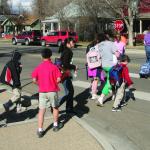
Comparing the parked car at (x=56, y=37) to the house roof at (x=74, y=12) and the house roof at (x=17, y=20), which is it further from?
the house roof at (x=17, y=20)

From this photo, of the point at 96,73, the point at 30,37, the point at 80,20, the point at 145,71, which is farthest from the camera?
the point at 80,20

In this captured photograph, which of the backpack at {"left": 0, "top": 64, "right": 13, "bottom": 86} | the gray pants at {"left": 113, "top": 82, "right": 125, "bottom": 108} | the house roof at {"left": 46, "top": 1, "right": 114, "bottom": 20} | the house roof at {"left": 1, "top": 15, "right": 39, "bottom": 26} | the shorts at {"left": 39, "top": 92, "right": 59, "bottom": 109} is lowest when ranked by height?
the gray pants at {"left": 113, "top": 82, "right": 125, "bottom": 108}

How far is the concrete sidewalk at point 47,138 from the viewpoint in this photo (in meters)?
7.23

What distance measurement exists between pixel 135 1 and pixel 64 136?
1461 inches

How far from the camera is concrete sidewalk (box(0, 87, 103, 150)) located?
7234 millimetres

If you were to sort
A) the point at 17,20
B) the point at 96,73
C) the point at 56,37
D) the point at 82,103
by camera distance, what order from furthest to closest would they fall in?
the point at 17,20
the point at 56,37
the point at 82,103
the point at 96,73

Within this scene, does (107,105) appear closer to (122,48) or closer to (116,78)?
(116,78)

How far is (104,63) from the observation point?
1104cm

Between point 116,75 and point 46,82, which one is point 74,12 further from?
point 46,82

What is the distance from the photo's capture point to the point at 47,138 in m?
7.81

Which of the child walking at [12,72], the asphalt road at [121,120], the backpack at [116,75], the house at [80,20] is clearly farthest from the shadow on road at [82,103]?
the house at [80,20]

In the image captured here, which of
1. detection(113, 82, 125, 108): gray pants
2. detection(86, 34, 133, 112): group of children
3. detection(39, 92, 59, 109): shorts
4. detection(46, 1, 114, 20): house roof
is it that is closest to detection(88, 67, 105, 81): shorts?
detection(86, 34, 133, 112): group of children

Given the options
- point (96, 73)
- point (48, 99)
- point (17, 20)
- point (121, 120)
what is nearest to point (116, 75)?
point (96, 73)

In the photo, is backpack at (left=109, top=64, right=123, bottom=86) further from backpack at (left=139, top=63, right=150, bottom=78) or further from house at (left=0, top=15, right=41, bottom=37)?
house at (left=0, top=15, right=41, bottom=37)
